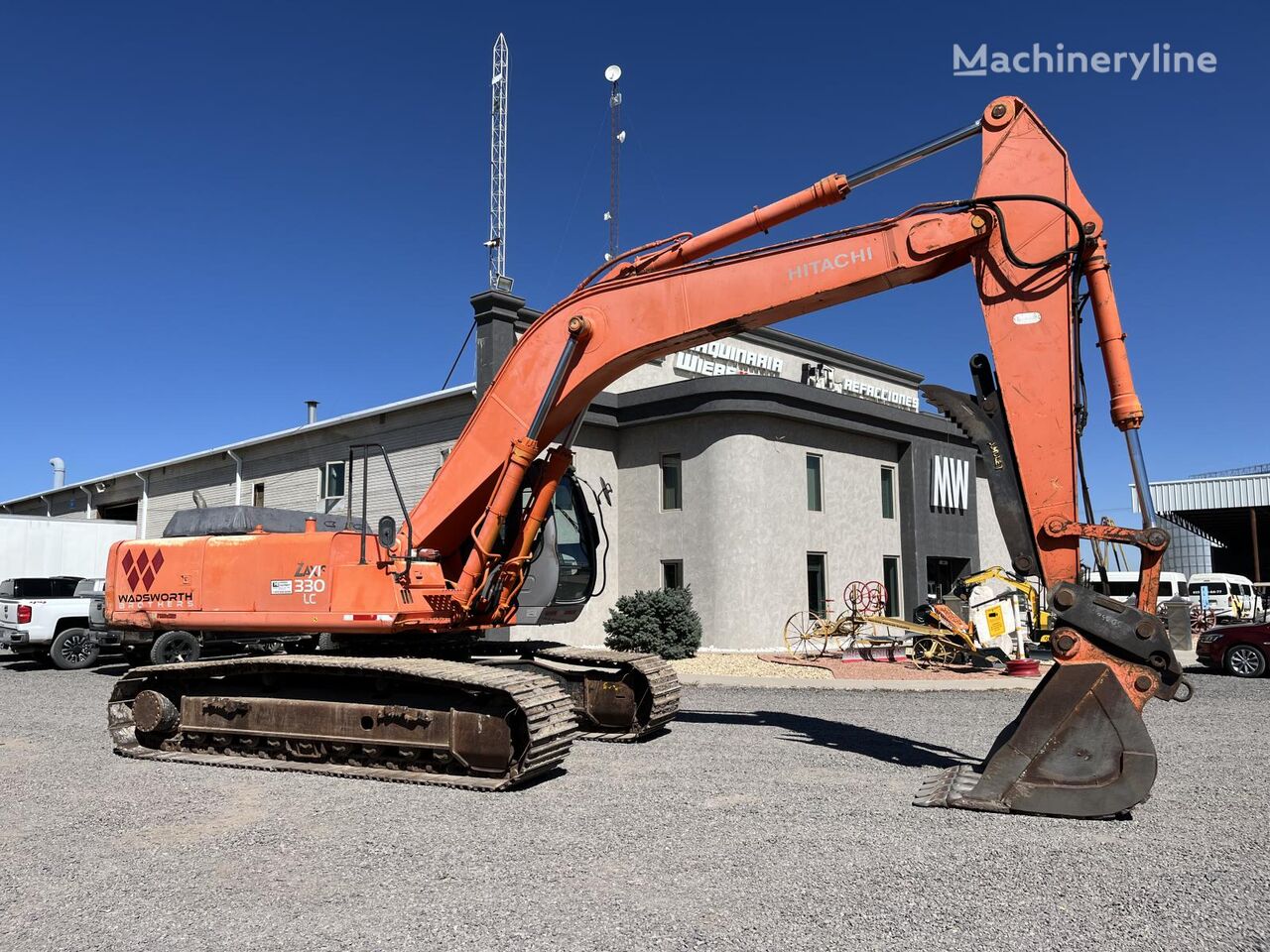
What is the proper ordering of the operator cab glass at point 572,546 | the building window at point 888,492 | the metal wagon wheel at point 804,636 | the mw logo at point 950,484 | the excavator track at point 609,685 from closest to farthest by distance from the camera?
the operator cab glass at point 572,546
the excavator track at point 609,685
the metal wagon wheel at point 804,636
the building window at point 888,492
the mw logo at point 950,484

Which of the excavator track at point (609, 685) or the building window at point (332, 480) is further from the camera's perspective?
the building window at point (332, 480)

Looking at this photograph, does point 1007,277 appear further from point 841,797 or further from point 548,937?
point 548,937

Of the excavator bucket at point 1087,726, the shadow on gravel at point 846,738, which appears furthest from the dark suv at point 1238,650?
the excavator bucket at point 1087,726

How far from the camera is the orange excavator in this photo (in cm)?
654

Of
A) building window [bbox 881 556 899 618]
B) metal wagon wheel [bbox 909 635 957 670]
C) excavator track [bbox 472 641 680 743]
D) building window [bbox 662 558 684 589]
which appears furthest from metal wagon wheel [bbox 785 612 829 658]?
excavator track [bbox 472 641 680 743]

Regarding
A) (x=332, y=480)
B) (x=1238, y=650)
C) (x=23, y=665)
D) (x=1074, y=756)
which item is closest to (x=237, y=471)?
(x=332, y=480)

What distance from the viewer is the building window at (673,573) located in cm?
2173

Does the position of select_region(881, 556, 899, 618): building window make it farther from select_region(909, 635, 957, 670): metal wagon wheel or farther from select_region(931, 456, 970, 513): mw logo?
select_region(909, 635, 957, 670): metal wagon wheel

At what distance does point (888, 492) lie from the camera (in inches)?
1011

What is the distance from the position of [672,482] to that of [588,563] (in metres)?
12.6

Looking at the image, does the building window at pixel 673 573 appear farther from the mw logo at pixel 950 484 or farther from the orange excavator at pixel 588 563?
the orange excavator at pixel 588 563

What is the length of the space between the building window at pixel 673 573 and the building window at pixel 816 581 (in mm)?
3273

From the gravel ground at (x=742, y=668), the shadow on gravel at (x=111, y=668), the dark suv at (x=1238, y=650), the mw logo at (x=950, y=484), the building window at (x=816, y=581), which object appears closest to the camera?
the gravel ground at (x=742, y=668)

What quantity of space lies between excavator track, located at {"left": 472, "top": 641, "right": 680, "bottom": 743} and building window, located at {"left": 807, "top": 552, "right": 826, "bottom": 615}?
13285 millimetres
